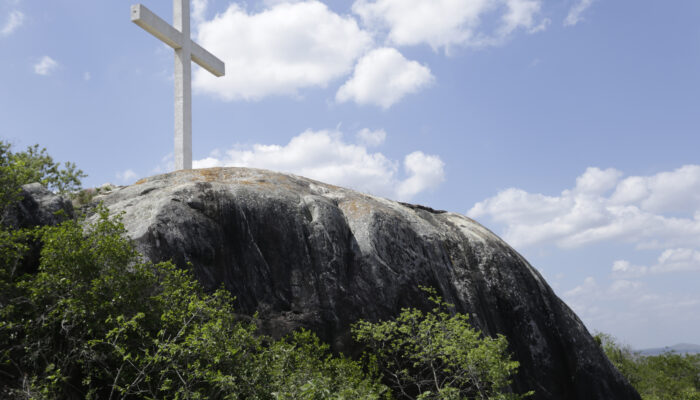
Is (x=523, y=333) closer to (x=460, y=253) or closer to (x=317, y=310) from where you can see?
(x=460, y=253)

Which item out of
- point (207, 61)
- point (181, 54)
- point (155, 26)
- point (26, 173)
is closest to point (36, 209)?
point (26, 173)

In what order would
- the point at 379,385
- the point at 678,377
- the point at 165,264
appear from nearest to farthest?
1. the point at 165,264
2. the point at 379,385
3. the point at 678,377

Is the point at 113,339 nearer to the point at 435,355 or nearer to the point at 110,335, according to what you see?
the point at 110,335

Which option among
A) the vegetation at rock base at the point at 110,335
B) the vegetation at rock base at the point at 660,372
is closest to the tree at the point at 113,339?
the vegetation at rock base at the point at 110,335

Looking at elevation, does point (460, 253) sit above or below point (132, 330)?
above

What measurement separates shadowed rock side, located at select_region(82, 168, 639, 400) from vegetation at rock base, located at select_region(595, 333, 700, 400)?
19638mm

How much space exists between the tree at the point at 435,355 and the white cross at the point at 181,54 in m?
8.36

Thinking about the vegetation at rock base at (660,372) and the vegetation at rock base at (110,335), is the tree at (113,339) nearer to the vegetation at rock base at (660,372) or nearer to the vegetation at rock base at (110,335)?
the vegetation at rock base at (110,335)

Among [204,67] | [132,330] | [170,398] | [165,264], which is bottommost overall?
[170,398]

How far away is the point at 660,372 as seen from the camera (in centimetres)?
3403

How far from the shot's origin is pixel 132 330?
839 centimetres

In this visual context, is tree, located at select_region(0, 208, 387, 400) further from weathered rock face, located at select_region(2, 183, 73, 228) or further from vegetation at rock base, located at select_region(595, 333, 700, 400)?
vegetation at rock base, located at select_region(595, 333, 700, 400)

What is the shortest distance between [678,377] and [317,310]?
32551 millimetres

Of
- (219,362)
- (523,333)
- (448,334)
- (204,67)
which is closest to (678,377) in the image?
(523,333)
